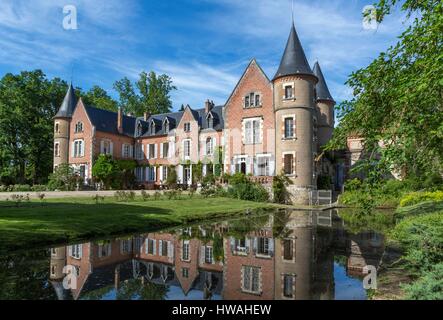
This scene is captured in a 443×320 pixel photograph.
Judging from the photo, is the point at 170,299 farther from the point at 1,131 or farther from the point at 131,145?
the point at 1,131

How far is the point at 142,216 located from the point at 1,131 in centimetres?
3510

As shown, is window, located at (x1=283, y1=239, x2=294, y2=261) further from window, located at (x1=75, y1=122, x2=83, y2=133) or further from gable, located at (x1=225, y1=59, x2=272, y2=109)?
window, located at (x1=75, y1=122, x2=83, y2=133)

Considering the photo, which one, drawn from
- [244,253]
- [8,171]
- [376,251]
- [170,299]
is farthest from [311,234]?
[8,171]

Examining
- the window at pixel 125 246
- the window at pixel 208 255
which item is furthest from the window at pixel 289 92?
the window at pixel 125 246

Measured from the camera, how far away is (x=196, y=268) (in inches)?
276

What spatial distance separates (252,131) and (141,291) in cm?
2403

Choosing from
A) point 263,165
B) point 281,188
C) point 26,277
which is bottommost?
point 26,277

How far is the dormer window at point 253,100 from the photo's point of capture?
93.8 ft

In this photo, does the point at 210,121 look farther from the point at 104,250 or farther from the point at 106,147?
the point at 104,250

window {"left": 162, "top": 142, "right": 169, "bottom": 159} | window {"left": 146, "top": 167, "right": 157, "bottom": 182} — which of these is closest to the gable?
window {"left": 162, "top": 142, "right": 169, "bottom": 159}

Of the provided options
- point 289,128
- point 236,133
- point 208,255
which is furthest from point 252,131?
point 208,255

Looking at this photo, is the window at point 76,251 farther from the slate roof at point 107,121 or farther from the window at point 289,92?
the slate roof at point 107,121

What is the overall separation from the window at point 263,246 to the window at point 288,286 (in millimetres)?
2000

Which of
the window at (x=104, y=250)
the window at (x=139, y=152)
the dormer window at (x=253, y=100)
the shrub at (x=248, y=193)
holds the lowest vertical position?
the window at (x=104, y=250)
